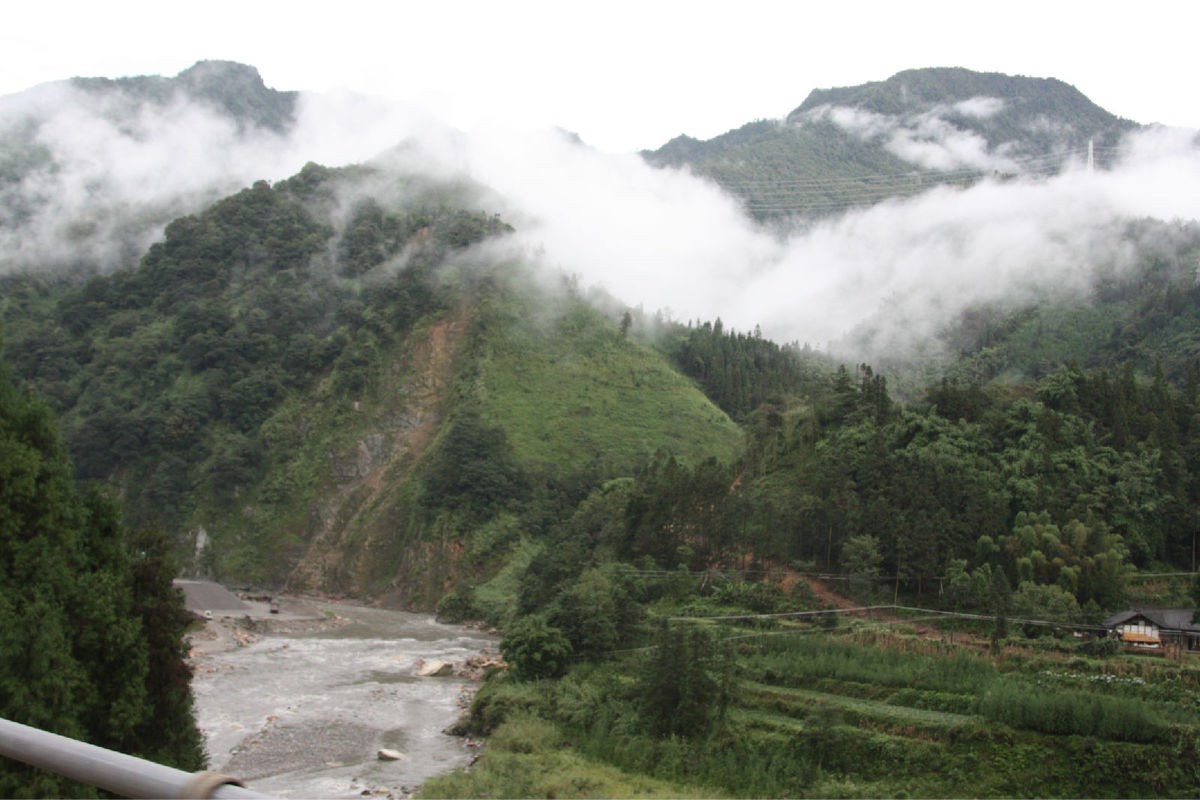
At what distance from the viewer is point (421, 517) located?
71.9 m

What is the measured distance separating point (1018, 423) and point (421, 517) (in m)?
46.4

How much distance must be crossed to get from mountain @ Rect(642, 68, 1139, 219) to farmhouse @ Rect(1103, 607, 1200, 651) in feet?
411

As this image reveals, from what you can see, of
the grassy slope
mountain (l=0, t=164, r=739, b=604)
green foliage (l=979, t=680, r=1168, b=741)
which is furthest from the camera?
the grassy slope

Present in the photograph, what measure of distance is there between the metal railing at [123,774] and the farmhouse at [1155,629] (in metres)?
29.5

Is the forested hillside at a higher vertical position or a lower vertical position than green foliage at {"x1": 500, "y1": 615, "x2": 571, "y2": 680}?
higher

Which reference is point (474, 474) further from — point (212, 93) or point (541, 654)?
point (212, 93)

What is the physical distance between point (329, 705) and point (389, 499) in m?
42.8

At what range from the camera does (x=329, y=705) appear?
3391 centimetres

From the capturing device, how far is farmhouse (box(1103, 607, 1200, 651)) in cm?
2671

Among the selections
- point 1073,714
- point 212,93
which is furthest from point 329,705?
point 212,93

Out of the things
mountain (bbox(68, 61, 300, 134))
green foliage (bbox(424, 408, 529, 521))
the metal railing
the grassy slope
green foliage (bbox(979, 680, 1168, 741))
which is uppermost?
mountain (bbox(68, 61, 300, 134))

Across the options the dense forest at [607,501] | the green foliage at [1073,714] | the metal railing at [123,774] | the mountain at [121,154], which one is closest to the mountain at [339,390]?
the dense forest at [607,501]

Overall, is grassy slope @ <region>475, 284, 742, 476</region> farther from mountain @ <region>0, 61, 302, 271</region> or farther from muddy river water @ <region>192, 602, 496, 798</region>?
mountain @ <region>0, 61, 302, 271</region>

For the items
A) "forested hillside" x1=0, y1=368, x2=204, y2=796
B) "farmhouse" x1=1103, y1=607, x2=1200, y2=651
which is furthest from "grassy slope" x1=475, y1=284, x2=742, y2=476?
"forested hillside" x1=0, y1=368, x2=204, y2=796
